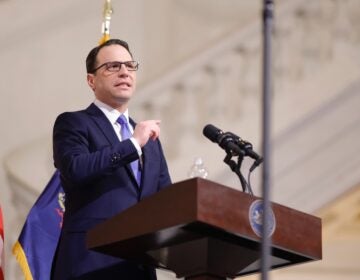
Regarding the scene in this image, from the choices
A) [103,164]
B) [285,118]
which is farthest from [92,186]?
[285,118]

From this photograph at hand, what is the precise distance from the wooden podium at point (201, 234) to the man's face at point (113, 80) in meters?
0.57

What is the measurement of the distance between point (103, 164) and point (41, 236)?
1.57 meters

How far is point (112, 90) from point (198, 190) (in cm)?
75

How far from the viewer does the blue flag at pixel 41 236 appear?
4.87m

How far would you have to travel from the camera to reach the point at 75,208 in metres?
3.66

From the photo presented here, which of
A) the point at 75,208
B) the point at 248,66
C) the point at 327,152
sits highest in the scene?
the point at 248,66

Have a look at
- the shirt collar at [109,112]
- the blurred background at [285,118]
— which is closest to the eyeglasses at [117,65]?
the shirt collar at [109,112]

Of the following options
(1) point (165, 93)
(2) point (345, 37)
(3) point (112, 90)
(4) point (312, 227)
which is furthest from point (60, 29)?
(4) point (312, 227)

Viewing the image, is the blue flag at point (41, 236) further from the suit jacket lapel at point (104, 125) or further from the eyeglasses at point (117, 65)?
the eyeglasses at point (117, 65)

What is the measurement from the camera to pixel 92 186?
3650mm

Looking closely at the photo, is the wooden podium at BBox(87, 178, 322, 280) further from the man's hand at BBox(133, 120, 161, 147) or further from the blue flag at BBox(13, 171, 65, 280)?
the blue flag at BBox(13, 171, 65, 280)

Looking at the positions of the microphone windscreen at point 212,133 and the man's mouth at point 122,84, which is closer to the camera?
the microphone windscreen at point 212,133

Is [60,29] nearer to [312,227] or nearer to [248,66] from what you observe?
[248,66]

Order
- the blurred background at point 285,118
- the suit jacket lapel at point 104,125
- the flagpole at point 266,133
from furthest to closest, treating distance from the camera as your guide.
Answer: the blurred background at point 285,118 < the suit jacket lapel at point 104,125 < the flagpole at point 266,133
